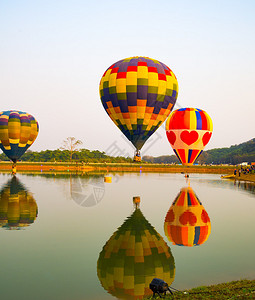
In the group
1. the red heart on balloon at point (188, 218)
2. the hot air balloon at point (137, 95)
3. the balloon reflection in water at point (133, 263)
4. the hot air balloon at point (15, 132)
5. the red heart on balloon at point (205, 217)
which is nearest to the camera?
the balloon reflection in water at point (133, 263)

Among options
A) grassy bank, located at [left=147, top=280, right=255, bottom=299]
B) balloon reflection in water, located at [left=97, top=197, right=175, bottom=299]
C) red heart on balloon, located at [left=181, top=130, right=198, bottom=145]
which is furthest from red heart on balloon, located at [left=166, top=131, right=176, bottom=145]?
Answer: grassy bank, located at [left=147, top=280, right=255, bottom=299]

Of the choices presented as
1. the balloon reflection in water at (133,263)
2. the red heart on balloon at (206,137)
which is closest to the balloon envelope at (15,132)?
the red heart on balloon at (206,137)

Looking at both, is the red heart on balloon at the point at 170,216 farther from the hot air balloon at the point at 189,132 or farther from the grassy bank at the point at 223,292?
the hot air balloon at the point at 189,132

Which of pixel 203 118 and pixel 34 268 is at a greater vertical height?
pixel 203 118

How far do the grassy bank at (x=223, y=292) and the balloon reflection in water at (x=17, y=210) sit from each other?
12551 millimetres

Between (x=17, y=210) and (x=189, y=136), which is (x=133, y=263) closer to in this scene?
(x=17, y=210)

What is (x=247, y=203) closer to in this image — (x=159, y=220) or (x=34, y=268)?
(x=159, y=220)

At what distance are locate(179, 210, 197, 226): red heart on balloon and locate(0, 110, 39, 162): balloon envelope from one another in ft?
189

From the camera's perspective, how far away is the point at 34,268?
1320 cm

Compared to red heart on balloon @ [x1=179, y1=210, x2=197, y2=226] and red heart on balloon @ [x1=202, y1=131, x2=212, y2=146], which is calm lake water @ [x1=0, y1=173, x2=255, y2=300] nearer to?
red heart on balloon @ [x1=179, y1=210, x2=197, y2=226]

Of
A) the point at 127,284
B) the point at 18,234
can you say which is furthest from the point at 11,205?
the point at 127,284

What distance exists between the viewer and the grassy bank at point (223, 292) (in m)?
9.75

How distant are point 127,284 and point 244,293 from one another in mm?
3876

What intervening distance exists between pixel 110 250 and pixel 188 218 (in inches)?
354
